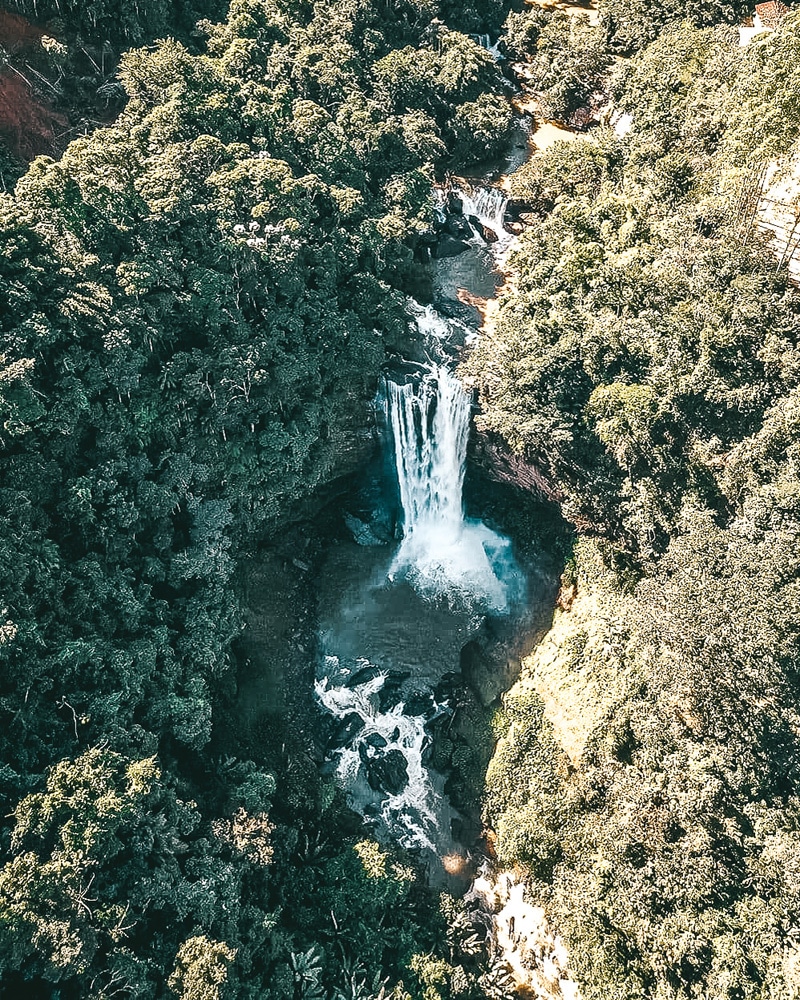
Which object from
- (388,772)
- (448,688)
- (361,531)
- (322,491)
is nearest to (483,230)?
(322,491)

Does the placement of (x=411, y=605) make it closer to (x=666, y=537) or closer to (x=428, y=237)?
(x=666, y=537)

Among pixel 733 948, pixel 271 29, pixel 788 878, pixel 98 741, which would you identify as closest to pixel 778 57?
pixel 271 29

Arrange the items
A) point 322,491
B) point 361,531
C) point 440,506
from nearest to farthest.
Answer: point 322,491 < point 361,531 < point 440,506

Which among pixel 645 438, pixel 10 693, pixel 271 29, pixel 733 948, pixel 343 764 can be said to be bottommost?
pixel 343 764

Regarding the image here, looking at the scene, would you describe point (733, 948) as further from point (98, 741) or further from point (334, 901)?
point (98, 741)

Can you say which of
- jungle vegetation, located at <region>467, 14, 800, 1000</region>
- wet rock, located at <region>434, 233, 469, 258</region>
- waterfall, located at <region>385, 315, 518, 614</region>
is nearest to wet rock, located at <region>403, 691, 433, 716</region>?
jungle vegetation, located at <region>467, 14, 800, 1000</region>

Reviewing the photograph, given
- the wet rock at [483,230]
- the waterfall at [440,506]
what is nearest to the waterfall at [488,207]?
the wet rock at [483,230]

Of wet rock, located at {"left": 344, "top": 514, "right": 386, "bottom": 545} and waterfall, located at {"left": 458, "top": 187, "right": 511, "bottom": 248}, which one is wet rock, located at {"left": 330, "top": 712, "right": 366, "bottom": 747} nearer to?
wet rock, located at {"left": 344, "top": 514, "right": 386, "bottom": 545}

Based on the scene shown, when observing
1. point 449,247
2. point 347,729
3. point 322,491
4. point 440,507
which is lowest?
point 347,729
